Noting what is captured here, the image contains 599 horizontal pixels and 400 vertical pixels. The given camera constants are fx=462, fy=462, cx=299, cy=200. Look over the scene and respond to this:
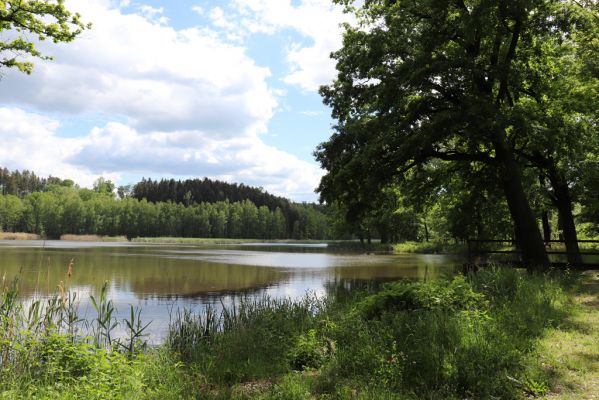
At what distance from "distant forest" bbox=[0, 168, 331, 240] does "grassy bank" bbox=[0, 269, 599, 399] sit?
329 feet

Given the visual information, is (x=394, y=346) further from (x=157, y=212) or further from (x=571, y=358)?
(x=157, y=212)

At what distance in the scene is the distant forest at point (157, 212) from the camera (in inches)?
5197

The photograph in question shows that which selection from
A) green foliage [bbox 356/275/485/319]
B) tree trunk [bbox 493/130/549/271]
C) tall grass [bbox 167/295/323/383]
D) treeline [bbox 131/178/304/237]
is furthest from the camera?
treeline [bbox 131/178/304/237]

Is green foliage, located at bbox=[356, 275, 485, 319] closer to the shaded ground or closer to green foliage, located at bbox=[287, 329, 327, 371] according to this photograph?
green foliage, located at bbox=[287, 329, 327, 371]

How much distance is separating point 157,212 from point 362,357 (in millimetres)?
142941

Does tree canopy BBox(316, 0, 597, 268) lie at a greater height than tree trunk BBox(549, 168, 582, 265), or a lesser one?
greater

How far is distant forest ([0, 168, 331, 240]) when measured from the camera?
132 metres

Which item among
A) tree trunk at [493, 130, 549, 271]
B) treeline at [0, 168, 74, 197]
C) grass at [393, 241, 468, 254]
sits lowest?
grass at [393, 241, 468, 254]

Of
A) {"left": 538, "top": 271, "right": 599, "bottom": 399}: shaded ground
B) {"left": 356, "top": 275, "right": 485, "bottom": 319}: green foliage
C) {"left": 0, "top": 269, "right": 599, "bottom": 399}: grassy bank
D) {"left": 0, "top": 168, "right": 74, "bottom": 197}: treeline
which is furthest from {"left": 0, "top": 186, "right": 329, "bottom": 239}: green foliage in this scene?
{"left": 538, "top": 271, "right": 599, "bottom": 399}: shaded ground

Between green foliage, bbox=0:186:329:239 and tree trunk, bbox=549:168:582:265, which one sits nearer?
tree trunk, bbox=549:168:582:265

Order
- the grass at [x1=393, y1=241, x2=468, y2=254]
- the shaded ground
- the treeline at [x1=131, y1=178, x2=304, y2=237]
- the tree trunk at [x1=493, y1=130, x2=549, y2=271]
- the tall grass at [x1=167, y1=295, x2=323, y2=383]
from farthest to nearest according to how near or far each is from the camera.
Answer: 1. the treeline at [x1=131, y1=178, x2=304, y2=237]
2. the grass at [x1=393, y1=241, x2=468, y2=254]
3. the tree trunk at [x1=493, y1=130, x2=549, y2=271]
4. the tall grass at [x1=167, y1=295, x2=323, y2=383]
5. the shaded ground

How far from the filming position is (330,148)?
2191 cm

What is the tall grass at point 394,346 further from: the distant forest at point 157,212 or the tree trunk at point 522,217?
the distant forest at point 157,212

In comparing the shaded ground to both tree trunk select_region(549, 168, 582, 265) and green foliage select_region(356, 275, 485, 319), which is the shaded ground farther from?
tree trunk select_region(549, 168, 582, 265)
